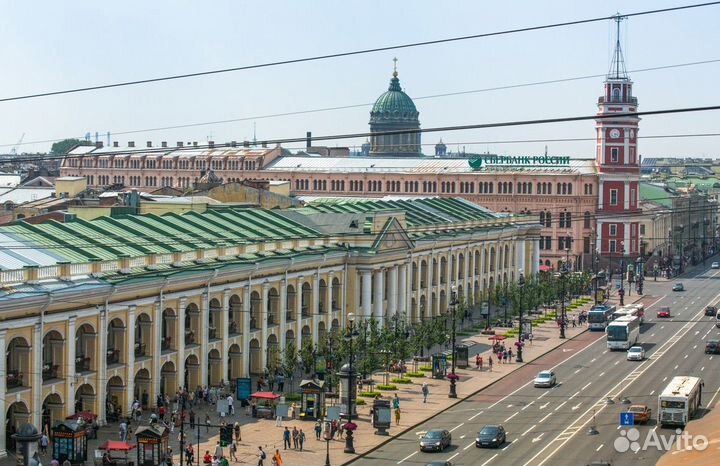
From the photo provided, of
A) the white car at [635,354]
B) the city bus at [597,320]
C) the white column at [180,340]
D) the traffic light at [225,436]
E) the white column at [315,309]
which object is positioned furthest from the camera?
the city bus at [597,320]

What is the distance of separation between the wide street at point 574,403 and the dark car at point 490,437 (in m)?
0.38

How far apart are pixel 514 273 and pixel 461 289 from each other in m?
17.7

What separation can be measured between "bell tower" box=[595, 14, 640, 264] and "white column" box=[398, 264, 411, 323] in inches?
2273

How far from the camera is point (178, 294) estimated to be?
66.4 meters

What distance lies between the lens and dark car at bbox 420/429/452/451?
5531 cm

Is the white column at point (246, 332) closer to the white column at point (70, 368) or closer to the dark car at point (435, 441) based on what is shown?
the white column at point (70, 368)

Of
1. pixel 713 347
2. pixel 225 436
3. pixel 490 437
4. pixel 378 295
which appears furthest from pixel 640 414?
pixel 378 295

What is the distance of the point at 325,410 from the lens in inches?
2530

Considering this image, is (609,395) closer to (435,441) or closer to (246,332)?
(435,441)

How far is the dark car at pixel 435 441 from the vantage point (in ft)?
181

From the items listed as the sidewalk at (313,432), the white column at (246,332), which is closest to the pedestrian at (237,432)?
the sidewalk at (313,432)

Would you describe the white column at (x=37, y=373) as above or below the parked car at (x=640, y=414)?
above

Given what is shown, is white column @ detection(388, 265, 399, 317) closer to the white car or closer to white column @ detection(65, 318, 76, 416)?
the white car

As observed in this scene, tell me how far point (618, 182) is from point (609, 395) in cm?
8518
